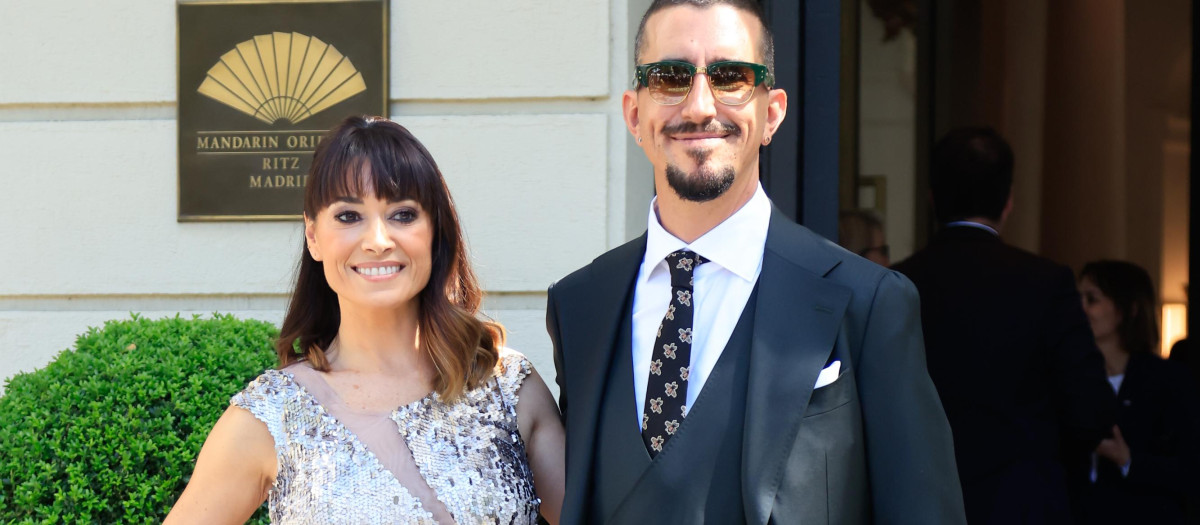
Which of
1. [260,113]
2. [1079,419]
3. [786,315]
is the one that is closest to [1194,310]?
[1079,419]

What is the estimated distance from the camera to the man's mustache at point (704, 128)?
87.7 inches

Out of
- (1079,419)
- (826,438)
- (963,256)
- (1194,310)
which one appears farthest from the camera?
(1194,310)

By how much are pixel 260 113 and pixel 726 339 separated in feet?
7.86

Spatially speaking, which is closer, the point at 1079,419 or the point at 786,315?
the point at 786,315

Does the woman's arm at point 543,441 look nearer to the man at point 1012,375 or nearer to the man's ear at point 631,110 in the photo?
the man's ear at point 631,110

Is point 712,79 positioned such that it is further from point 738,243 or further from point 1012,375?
point 1012,375

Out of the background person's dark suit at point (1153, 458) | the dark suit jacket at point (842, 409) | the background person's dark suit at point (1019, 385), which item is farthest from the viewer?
the background person's dark suit at point (1153, 458)

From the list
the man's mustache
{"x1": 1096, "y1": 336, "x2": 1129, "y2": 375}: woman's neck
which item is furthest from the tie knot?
{"x1": 1096, "y1": 336, "x2": 1129, "y2": 375}: woman's neck

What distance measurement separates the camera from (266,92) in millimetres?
4023

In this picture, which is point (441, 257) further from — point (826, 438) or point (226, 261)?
point (226, 261)

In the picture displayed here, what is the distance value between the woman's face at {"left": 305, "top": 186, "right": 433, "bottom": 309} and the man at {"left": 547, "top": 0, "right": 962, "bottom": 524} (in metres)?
0.41

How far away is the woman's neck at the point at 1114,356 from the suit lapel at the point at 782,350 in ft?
10.8

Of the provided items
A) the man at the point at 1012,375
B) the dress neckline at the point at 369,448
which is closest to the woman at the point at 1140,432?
the man at the point at 1012,375

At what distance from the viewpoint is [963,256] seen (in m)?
3.92
